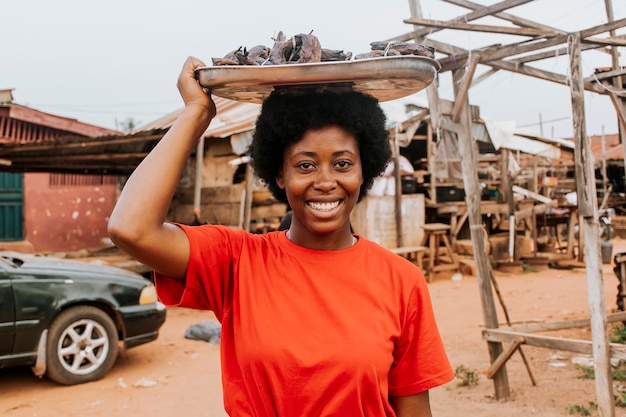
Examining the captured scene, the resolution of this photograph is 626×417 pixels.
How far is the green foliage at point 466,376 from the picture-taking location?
18.8 ft

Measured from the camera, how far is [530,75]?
5203 mm

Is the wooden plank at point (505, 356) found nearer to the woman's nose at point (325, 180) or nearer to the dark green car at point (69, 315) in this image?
the dark green car at point (69, 315)

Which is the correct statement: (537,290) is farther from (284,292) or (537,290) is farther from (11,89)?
(11,89)

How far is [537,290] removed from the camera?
11727 millimetres

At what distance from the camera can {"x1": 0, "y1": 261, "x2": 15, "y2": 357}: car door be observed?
5402mm

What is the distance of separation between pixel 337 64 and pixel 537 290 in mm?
11383

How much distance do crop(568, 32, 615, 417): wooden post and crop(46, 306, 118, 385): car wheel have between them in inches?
187

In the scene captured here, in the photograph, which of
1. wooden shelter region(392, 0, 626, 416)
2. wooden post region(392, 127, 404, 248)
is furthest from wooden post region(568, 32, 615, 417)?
wooden post region(392, 127, 404, 248)

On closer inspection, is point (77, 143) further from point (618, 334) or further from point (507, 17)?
point (618, 334)

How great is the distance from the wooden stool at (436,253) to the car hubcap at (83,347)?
28.5ft

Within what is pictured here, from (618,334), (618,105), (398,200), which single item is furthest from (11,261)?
(398,200)

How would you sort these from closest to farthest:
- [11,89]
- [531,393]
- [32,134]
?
[531,393]
[11,89]
[32,134]

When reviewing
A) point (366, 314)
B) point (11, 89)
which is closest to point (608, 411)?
point (366, 314)

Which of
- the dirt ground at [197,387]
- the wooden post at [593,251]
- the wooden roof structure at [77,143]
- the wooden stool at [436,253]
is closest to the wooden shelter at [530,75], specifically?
the wooden post at [593,251]
